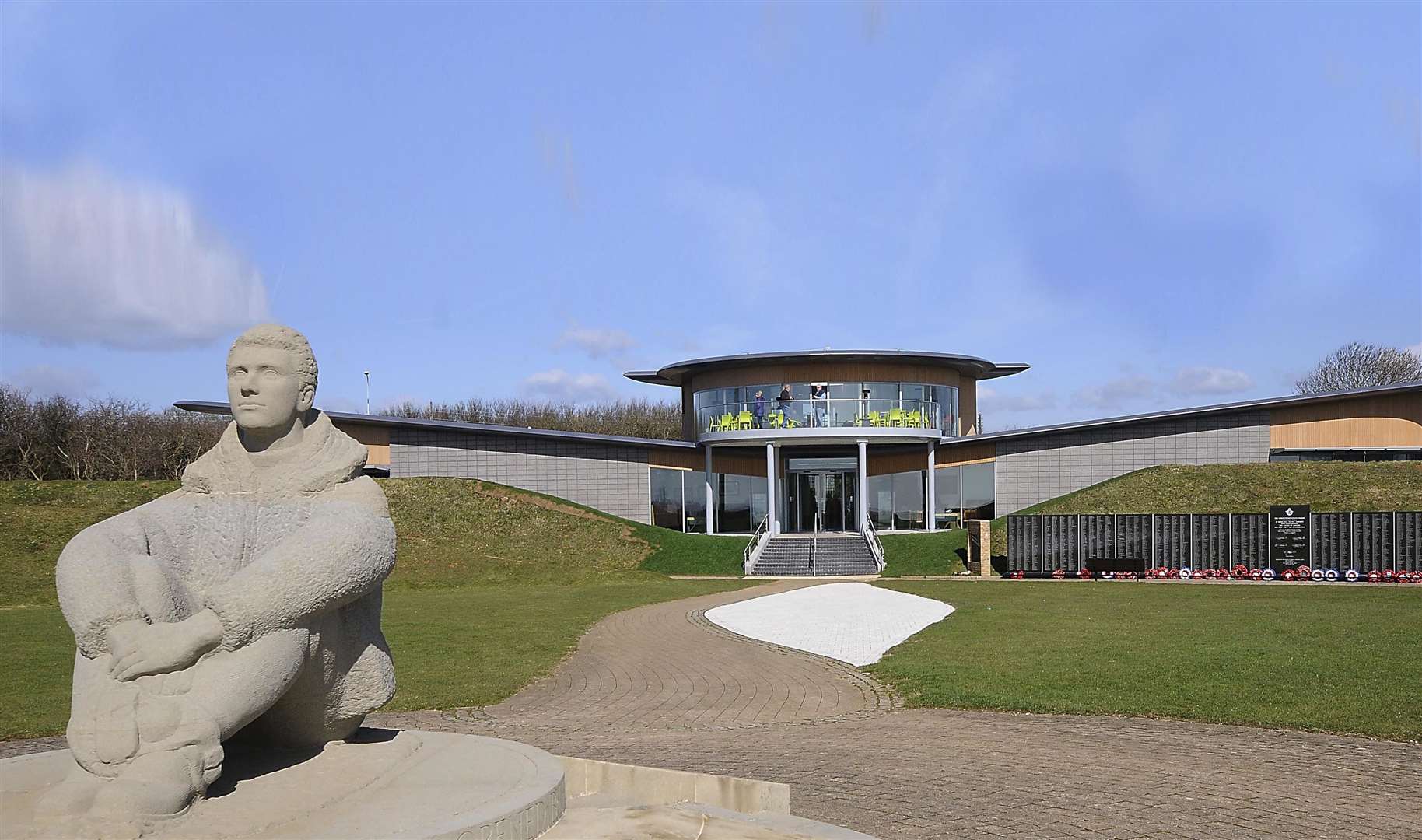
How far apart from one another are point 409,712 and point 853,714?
452 centimetres

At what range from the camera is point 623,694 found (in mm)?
12562

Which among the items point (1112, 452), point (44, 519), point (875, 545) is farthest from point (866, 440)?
point (44, 519)

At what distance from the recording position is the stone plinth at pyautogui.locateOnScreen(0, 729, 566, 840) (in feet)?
15.4

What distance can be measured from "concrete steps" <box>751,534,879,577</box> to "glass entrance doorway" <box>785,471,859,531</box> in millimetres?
5238

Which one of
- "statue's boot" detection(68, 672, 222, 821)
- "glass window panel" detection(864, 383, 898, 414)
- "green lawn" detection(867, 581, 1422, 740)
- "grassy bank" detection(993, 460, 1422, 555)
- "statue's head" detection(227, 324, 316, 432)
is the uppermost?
"glass window panel" detection(864, 383, 898, 414)

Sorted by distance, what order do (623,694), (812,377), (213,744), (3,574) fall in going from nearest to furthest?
(213,744) < (623,694) < (3,574) < (812,377)

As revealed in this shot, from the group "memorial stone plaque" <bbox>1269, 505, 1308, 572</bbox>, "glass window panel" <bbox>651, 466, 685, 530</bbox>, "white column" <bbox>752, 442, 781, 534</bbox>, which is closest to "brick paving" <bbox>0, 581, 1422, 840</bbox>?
"memorial stone plaque" <bbox>1269, 505, 1308, 572</bbox>

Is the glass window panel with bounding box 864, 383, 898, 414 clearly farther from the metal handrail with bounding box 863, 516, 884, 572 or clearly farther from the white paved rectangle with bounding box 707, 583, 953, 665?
the white paved rectangle with bounding box 707, 583, 953, 665

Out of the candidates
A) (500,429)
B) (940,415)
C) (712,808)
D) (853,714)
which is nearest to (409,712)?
(853,714)

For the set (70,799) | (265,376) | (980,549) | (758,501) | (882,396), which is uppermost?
(882,396)

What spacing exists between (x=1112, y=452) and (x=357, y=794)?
39.3 m

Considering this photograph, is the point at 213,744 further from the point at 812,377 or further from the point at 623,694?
the point at 812,377

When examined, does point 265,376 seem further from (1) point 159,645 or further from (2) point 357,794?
(2) point 357,794

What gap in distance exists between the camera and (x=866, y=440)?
1550 inches
